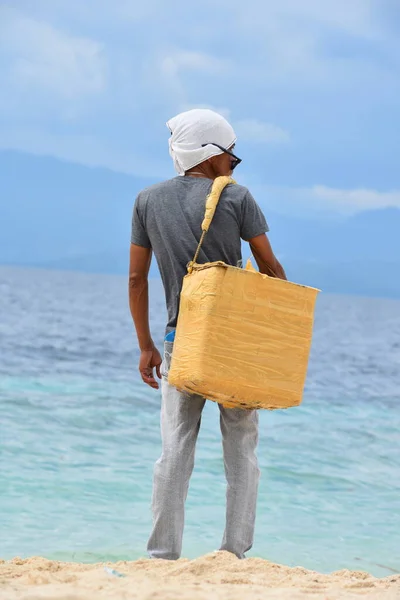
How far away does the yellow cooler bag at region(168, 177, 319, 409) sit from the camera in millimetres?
2691

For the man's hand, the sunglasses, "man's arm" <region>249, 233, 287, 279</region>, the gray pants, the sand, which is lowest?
the sand

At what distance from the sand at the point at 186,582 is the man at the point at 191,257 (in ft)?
0.63

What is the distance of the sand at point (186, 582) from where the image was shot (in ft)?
7.51

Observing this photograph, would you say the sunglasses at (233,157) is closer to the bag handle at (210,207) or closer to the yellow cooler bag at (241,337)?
the bag handle at (210,207)

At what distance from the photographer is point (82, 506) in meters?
5.69

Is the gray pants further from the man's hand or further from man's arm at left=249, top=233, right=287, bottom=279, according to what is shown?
man's arm at left=249, top=233, right=287, bottom=279

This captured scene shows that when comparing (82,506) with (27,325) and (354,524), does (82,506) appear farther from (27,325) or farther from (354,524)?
(27,325)

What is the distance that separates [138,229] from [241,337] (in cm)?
64

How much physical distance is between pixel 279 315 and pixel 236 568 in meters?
0.84

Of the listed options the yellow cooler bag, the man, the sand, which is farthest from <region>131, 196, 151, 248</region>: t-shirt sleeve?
the sand

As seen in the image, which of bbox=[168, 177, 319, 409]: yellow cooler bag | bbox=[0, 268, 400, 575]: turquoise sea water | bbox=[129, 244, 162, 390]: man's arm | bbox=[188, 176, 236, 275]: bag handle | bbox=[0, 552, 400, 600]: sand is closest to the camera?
bbox=[0, 552, 400, 600]: sand

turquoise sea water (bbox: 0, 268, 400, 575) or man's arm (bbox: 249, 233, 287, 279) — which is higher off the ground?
man's arm (bbox: 249, 233, 287, 279)

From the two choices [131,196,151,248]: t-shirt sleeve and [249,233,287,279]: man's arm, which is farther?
[131,196,151,248]: t-shirt sleeve

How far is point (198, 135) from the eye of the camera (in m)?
2.99
